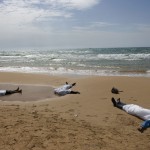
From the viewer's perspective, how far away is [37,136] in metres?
6.25

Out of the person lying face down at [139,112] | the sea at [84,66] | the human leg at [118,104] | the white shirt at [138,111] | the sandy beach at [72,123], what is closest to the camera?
the sandy beach at [72,123]

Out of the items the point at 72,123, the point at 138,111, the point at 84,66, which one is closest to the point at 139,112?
the point at 138,111

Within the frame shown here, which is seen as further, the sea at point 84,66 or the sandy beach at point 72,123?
the sea at point 84,66

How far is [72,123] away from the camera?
750 centimetres

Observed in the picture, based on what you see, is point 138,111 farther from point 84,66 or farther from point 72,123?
point 84,66

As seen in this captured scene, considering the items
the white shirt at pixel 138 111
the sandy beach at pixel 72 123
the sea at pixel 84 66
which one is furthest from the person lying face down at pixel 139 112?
the sea at pixel 84 66

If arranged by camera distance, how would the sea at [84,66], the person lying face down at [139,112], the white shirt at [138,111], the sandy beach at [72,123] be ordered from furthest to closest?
the sea at [84,66] → the white shirt at [138,111] → the person lying face down at [139,112] → the sandy beach at [72,123]

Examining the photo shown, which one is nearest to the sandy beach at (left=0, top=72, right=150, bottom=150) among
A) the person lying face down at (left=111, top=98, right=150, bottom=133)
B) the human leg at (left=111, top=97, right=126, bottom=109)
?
the person lying face down at (left=111, top=98, right=150, bottom=133)

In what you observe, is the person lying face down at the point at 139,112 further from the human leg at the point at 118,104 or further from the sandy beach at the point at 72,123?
the sandy beach at the point at 72,123

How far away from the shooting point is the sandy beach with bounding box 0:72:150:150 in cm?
596

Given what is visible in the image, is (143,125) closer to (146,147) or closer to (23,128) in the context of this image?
(146,147)

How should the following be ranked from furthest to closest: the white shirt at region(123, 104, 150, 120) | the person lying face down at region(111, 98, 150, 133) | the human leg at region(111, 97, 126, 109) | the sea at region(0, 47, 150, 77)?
the sea at region(0, 47, 150, 77) < the human leg at region(111, 97, 126, 109) < the white shirt at region(123, 104, 150, 120) < the person lying face down at region(111, 98, 150, 133)

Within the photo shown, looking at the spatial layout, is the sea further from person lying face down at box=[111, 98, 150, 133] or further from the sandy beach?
person lying face down at box=[111, 98, 150, 133]

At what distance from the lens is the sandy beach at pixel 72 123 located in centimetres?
596
